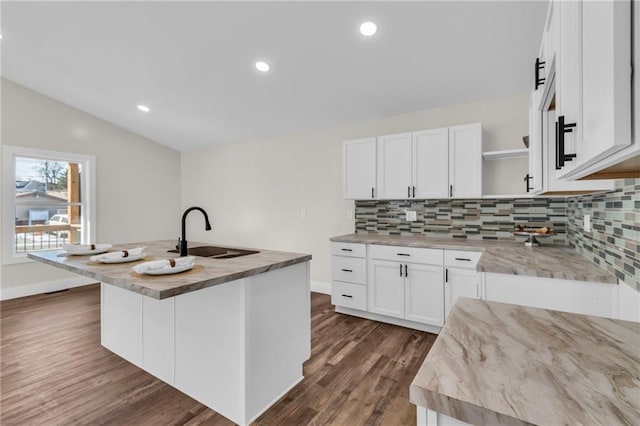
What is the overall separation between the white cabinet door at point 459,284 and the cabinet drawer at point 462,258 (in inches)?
1.8

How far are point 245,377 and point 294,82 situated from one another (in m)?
2.78

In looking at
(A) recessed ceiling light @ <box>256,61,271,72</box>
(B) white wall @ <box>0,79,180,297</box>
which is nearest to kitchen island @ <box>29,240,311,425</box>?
(A) recessed ceiling light @ <box>256,61,271,72</box>

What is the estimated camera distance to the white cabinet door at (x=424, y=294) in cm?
286

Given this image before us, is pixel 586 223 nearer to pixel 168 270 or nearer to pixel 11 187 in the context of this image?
pixel 168 270

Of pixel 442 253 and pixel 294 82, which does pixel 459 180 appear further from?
pixel 294 82

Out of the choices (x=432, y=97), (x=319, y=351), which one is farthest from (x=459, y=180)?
(x=319, y=351)

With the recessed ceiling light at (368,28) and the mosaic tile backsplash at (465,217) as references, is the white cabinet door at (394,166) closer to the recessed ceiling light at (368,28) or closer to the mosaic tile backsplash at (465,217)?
the mosaic tile backsplash at (465,217)

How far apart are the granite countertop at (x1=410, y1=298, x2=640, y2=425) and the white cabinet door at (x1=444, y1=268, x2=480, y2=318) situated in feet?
6.02

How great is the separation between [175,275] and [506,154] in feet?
9.91

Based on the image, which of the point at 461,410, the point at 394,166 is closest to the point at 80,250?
the point at 461,410

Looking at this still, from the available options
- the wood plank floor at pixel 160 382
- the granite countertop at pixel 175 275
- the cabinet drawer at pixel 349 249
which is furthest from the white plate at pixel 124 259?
the cabinet drawer at pixel 349 249

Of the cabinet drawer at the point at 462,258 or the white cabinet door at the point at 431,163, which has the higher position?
the white cabinet door at the point at 431,163

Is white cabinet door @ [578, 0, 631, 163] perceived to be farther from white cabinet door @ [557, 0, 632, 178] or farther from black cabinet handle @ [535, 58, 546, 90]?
black cabinet handle @ [535, 58, 546, 90]

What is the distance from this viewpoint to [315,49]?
106 inches
